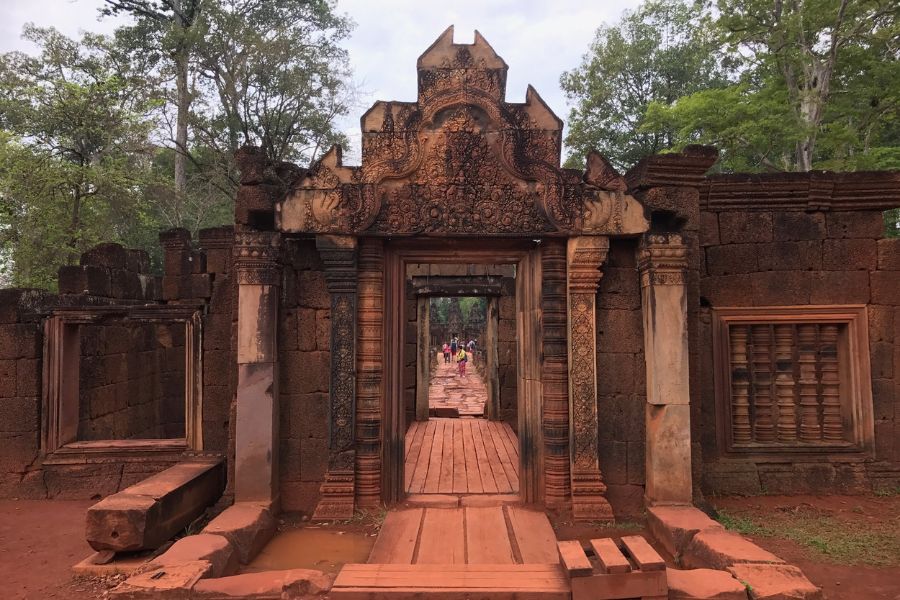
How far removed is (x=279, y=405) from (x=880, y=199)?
674cm

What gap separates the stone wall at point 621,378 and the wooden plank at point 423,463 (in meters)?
1.91

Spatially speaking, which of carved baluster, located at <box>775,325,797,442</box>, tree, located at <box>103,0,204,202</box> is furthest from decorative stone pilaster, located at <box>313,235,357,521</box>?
tree, located at <box>103,0,204,202</box>

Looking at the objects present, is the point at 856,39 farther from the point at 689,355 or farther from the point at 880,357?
the point at 689,355

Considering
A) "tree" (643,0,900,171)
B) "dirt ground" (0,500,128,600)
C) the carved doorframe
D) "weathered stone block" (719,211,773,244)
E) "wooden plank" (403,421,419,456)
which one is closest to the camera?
"dirt ground" (0,500,128,600)

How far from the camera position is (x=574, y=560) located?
3.21m

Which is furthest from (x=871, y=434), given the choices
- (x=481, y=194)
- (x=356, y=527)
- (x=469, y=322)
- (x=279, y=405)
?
(x=469, y=322)

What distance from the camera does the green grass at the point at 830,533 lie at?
4.28 metres

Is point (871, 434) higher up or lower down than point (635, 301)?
lower down

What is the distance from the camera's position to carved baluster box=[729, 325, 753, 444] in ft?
19.9

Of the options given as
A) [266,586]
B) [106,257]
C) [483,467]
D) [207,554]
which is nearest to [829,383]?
[483,467]

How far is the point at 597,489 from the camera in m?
4.85

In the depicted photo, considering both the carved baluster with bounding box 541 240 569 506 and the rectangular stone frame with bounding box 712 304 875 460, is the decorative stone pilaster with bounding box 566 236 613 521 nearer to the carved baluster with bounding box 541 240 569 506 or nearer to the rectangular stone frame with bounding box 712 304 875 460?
the carved baluster with bounding box 541 240 569 506

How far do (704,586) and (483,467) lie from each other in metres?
3.49

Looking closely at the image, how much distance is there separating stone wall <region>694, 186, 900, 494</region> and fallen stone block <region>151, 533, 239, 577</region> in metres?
4.81
